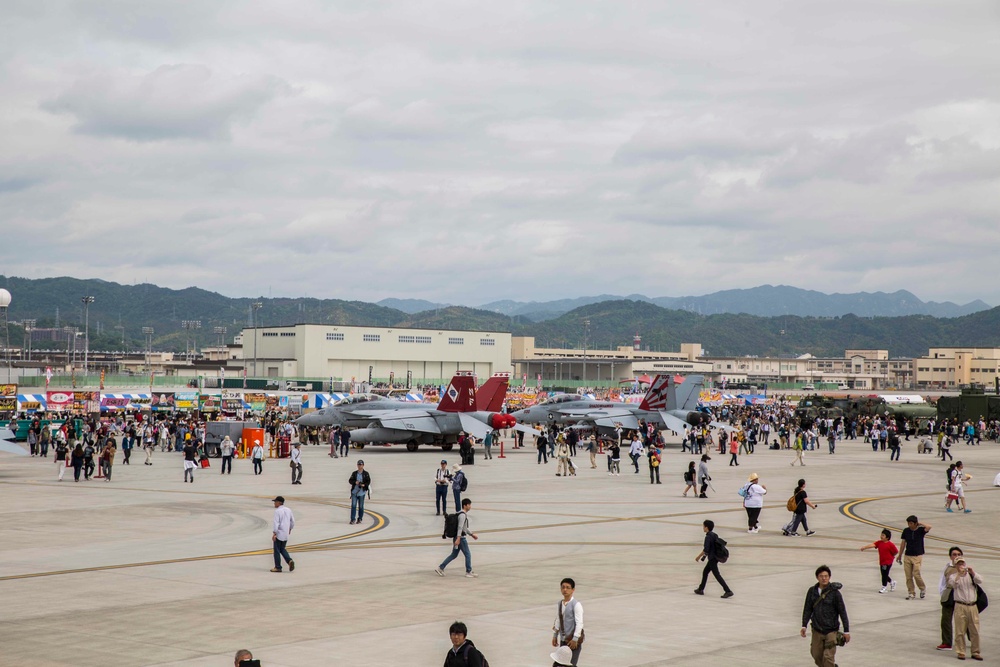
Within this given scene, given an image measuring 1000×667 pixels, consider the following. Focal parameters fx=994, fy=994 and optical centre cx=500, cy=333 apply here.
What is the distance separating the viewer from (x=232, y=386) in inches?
4274

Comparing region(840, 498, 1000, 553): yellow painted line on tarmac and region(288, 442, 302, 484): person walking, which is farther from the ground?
region(288, 442, 302, 484): person walking

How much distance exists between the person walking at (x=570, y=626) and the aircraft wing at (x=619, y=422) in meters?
42.8

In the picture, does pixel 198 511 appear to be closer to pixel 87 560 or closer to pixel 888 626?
pixel 87 560

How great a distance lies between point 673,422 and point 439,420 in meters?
13.0

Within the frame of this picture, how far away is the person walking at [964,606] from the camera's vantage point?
11828 mm

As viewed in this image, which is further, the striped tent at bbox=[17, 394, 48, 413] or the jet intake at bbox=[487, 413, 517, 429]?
the striped tent at bbox=[17, 394, 48, 413]

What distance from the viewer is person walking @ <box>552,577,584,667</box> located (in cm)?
998

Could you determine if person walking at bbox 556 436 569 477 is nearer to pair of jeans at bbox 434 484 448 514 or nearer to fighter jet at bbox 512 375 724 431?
pair of jeans at bbox 434 484 448 514

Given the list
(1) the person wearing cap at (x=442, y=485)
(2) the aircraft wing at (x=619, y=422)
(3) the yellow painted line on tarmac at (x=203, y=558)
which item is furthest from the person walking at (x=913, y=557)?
(2) the aircraft wing at (x=619, y=422)

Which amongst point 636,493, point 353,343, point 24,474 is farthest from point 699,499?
point 353,343

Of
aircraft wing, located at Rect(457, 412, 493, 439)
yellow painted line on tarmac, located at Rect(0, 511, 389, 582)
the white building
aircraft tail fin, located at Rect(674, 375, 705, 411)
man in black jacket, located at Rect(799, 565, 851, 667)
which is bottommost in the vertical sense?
yellow painted line on tarmac, located at Rect(0, 511, 389, 582)

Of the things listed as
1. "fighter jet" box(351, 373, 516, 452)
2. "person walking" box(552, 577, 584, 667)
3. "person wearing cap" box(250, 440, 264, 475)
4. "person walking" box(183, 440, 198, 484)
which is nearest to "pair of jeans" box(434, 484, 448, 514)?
"person walking" box(183, 440, 198, 484)

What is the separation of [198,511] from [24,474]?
1349 cm

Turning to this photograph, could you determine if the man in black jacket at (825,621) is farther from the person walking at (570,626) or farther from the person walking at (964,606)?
the person walking at (570,626)
